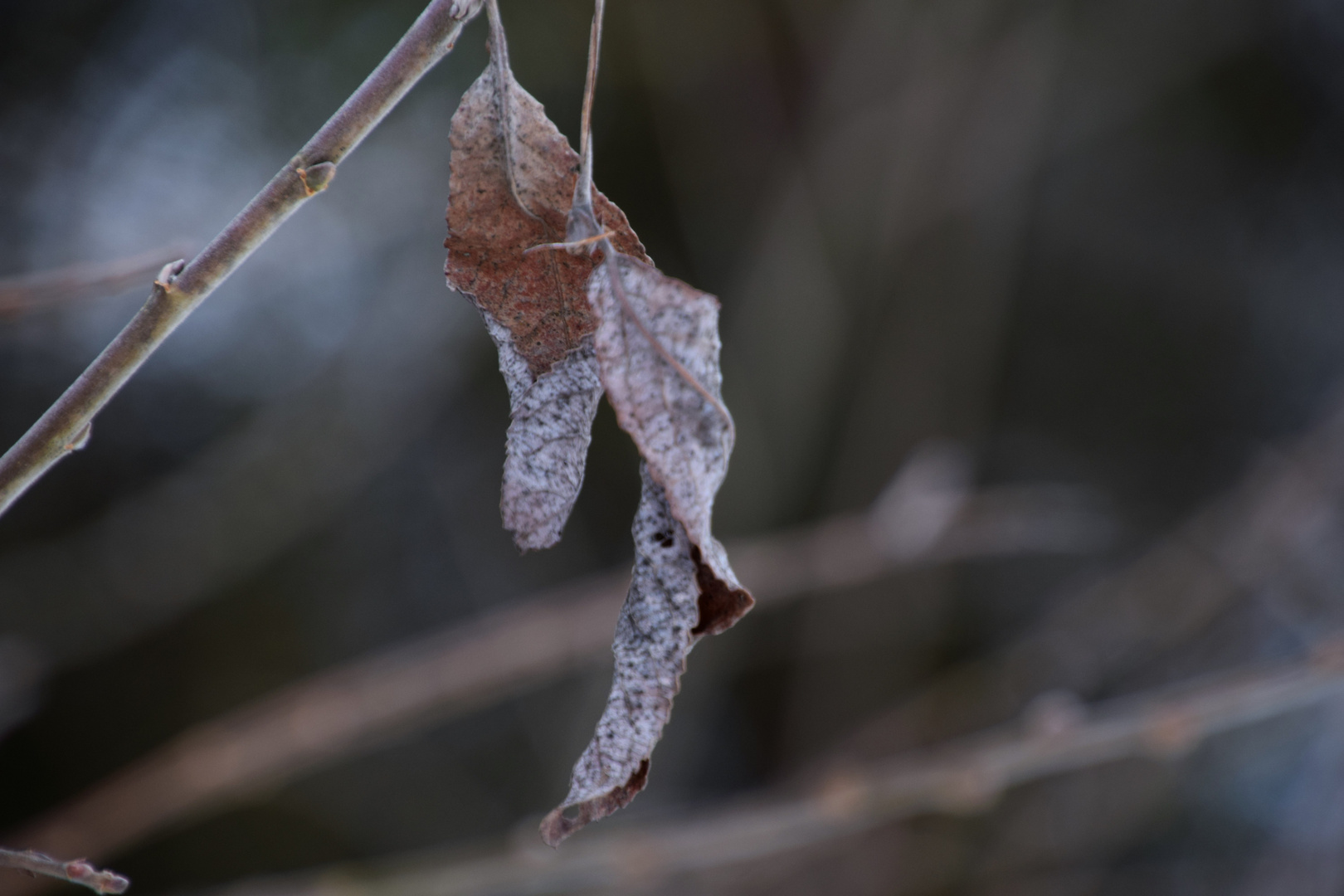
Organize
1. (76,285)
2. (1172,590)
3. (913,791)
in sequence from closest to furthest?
(76,285), (913,791), (1172,590)

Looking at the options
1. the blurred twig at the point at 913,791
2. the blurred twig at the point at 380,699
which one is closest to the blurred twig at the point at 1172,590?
the blurred twig at the point at 380,699

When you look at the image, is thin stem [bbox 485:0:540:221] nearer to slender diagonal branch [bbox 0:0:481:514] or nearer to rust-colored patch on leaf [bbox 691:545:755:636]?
slender diagonal branch [bbox 0:0:481:514]

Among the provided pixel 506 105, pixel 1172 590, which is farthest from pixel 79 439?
pixel 1172 590

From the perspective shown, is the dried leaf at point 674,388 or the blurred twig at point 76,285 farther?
the blurred twig at point 76,285

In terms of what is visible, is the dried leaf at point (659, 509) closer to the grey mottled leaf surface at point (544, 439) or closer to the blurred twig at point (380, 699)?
the grey mottled leaf surface at point (544, 439)

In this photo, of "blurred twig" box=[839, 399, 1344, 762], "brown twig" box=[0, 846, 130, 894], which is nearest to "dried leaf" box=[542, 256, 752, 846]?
"brown twig" box=[0, 846, 130, 894]

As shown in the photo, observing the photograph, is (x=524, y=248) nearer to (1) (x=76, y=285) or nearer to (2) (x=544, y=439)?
(2) (x=544, y=439)

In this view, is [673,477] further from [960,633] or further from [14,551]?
[960,633]
